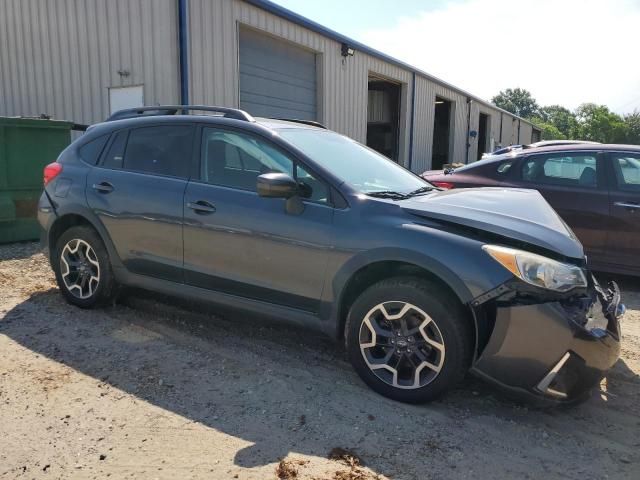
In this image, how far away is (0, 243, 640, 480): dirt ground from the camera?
8.13 feet

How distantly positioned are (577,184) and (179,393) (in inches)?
188

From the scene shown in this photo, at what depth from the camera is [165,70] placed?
9070 mm

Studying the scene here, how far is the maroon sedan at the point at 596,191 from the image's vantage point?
5430mm

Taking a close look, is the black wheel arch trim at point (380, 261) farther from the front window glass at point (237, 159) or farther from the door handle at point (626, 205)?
the door handle at point (626, 205)

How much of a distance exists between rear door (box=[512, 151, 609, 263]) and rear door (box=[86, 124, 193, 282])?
4018 mm

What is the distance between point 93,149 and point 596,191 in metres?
5.03

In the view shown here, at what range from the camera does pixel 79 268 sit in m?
4.39

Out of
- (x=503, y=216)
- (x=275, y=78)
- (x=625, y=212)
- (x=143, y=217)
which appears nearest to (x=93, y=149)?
(x=143, y=217)

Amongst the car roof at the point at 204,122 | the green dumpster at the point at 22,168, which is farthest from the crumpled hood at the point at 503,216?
the green dumpster at the point at 22,168

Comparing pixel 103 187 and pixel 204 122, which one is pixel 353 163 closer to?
pixel 204 122

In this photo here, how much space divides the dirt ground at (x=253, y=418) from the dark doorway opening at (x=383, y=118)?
14.7 m

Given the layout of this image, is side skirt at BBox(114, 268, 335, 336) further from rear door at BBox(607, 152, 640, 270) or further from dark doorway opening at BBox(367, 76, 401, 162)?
dark doorway opening at BBox(367, 76, 401, 162)

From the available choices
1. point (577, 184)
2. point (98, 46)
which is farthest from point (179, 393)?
point (98, 46)

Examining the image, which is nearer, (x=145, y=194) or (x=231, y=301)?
(x=231, y=301)
